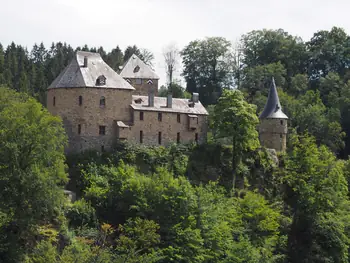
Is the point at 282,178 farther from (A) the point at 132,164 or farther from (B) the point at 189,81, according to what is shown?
(B) the point at 189,81

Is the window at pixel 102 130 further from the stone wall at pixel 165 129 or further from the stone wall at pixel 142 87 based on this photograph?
the stone wall at pixel 142 87

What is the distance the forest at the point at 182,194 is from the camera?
1965 inches

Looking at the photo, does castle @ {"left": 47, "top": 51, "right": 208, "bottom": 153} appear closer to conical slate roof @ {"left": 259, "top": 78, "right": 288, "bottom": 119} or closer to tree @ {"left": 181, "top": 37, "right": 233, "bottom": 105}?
conical slate roof @ {"left": 259, "top": 78, "right": 288, "bottom": 119}

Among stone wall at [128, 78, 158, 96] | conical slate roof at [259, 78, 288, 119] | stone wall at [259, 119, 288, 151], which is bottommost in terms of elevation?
stone wall at [259, 119, 288, 151]

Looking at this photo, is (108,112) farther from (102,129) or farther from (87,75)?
(87,75)

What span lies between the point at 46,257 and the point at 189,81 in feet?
178

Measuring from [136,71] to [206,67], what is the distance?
1115 inches

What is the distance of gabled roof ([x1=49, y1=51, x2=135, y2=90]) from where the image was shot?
61.0 m

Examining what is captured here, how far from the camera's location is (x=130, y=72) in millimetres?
69625

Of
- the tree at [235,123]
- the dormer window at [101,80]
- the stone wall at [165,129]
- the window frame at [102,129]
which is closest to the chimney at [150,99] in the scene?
the stone wall at [165,129]

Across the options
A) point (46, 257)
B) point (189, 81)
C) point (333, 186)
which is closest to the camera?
point (46, 257)

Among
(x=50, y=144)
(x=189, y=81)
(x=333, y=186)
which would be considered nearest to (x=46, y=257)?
(x=50, y=144)

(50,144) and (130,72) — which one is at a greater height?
(130,72)

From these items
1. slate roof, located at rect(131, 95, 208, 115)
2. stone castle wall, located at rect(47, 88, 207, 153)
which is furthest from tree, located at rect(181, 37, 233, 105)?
stone castle wall, located at rect(47, 88, 207, 153)
